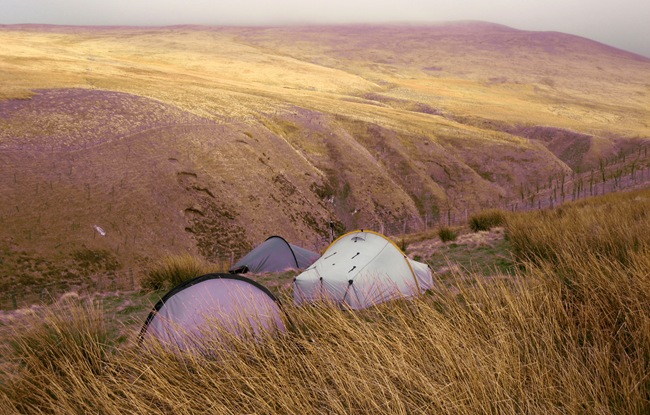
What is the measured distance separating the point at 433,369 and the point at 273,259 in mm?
14134

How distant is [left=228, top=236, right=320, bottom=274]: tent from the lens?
1689 cm

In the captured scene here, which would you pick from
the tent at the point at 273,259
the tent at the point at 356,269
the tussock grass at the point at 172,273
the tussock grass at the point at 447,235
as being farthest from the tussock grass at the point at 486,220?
the tussock grass at the point at 172,273

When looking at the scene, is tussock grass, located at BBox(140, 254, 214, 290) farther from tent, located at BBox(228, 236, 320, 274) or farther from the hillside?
the hillside

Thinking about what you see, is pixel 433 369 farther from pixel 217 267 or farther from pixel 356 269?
pixel 217 267

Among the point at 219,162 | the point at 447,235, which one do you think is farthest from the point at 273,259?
the point at 219,162

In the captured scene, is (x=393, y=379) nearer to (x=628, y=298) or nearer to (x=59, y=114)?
(x=628, y=298)

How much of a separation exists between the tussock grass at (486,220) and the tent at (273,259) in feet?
22.2

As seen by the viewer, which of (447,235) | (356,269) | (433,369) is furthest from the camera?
(447,235)

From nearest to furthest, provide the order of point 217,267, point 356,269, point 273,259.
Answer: point 356,269
point 217,267
point 273,259

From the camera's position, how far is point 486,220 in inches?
734

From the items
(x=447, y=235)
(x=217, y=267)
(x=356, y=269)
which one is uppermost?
(x=356, y=269)

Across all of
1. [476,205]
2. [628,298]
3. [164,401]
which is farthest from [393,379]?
[476,205]

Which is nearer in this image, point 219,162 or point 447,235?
point 447,235

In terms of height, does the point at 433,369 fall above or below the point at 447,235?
above
